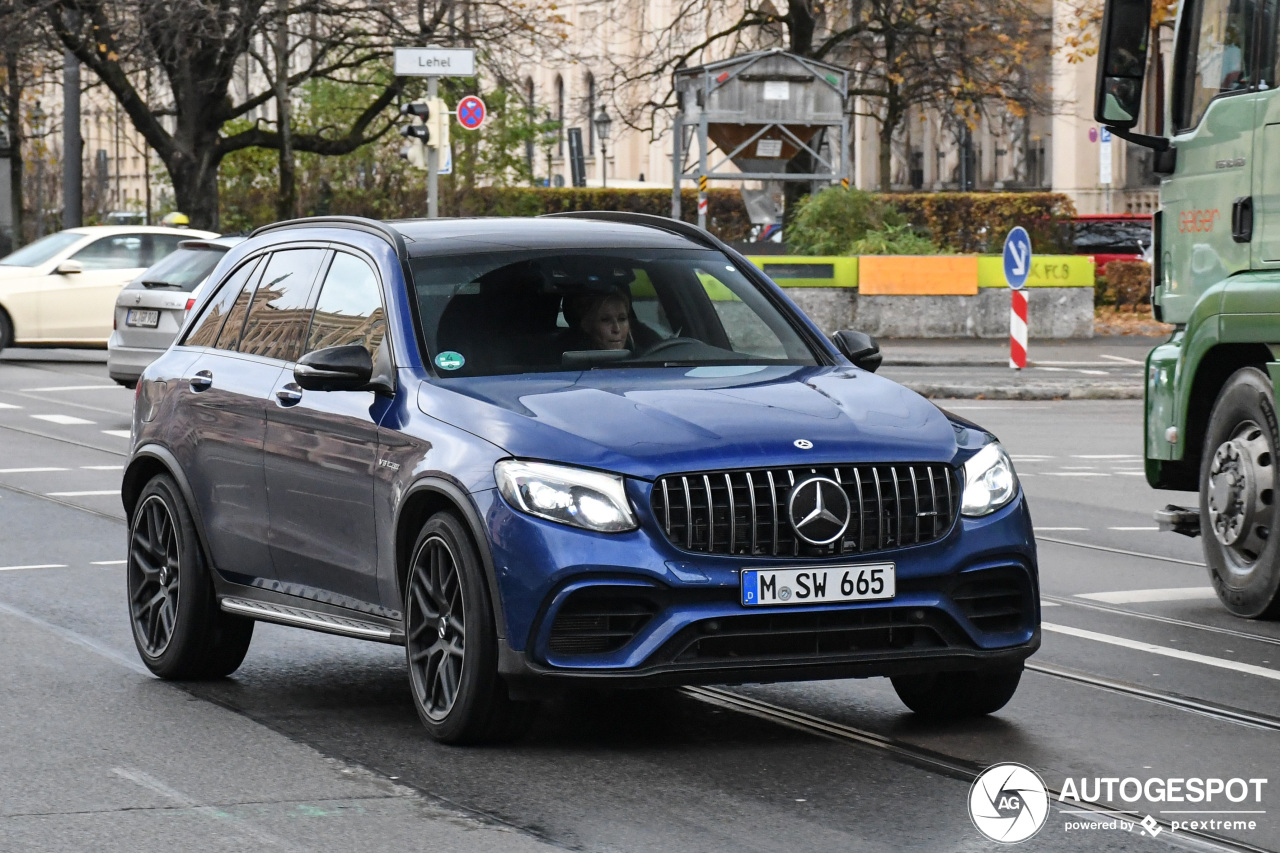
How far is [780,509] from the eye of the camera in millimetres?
6234

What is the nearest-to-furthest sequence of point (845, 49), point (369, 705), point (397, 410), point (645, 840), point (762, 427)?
point (645, 840)
point (762, 427)
point (397, 410)
point (369, 705)
point (845, 49)

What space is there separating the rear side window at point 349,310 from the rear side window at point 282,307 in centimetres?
10

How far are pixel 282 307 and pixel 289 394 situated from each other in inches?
24.1

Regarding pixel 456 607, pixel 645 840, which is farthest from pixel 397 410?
pixel 645 840

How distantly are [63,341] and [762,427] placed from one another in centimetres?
2305

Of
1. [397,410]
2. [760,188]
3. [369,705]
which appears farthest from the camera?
[760,188]

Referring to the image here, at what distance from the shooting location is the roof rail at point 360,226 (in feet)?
24.5

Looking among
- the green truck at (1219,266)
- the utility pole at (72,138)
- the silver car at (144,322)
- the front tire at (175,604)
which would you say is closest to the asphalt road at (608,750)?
the front tire at (175,604)

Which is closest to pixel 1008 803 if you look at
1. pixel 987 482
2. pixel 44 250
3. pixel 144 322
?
pixel 987 482

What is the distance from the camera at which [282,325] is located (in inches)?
314

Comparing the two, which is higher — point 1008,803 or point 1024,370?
point 1008,803

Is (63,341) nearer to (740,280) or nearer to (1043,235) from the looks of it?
(1043,235)

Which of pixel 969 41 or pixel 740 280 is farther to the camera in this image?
pixel 969 41

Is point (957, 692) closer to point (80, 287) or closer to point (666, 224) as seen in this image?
point (666, 224)
